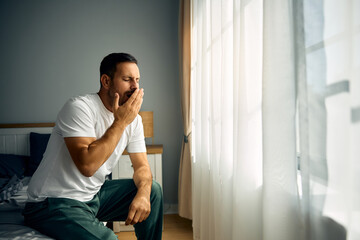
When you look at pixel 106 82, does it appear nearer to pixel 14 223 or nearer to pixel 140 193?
pixel 140 193

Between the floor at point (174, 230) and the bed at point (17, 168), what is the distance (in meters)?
1.01

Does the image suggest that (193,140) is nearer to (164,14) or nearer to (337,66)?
(164,14)

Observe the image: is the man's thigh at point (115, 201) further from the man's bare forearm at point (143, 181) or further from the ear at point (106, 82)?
the ear at point (106, 82)

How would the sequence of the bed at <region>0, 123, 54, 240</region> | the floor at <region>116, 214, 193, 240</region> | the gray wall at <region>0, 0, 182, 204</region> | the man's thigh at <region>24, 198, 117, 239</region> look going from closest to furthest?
the man's thigh at <region>24, 198, 117, 239</region> < the bed at <region>0, 123, 54, 240</region> < the floor at <region>116, 214, 193, 240</region> < the gray wall at <region>0, 0, 182, 204</region>

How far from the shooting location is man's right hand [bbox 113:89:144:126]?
1.26 metres

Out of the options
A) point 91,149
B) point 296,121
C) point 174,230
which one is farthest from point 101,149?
point 174,230

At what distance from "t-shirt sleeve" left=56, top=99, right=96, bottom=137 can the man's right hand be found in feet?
0.41

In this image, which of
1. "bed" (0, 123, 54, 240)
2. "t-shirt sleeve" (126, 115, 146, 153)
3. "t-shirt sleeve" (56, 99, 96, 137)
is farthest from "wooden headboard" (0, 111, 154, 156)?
"t-shirt sleeve" (56, 99, 96, 137)

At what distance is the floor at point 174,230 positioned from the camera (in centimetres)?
241

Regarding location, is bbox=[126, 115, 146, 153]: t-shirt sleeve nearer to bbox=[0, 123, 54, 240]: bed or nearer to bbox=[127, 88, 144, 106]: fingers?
bbox=[127, 88, 144, 106]: fingers

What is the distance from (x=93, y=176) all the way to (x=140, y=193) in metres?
0.26

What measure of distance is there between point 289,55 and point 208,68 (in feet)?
3.71

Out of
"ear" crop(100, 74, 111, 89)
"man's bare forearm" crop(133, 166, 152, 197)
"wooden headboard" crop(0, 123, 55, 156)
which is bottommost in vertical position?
"man's bare forearm" crop(133, 166, 152, 197)

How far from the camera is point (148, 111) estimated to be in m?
3.06
